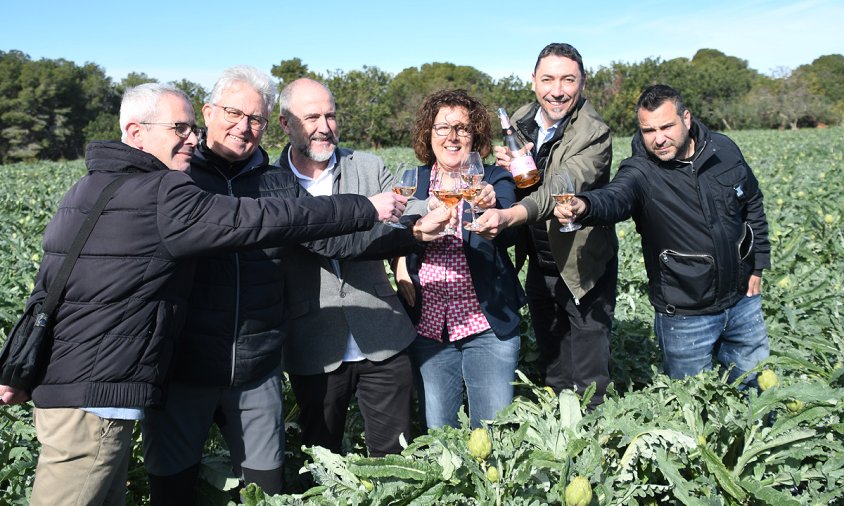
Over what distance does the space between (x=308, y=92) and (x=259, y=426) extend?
1.47 m

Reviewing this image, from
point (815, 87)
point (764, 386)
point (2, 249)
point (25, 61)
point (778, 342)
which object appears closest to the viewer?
point (764, 386)

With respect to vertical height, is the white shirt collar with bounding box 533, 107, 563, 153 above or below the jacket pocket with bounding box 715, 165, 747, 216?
above

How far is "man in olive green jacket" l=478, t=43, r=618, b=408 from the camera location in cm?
339

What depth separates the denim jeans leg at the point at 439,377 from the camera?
3293mm

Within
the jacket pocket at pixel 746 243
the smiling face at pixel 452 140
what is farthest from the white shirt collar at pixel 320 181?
the jacket pocket at pixel 746 243

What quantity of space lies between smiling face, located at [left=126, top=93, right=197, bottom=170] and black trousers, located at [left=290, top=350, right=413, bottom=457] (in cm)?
122

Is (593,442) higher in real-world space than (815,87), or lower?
lower

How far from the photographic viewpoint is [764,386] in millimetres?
2133

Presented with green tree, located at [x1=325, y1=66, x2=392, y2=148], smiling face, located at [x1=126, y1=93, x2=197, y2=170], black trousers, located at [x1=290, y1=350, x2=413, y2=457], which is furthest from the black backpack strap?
green tree, located at [x1=325, y1=66, x2=392, y2=148]

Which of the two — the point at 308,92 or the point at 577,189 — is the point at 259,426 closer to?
the point at 308,92

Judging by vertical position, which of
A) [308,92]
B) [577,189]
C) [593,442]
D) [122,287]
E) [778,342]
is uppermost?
[308,92]

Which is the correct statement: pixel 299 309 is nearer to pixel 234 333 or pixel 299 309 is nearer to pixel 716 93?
pixel 234 333

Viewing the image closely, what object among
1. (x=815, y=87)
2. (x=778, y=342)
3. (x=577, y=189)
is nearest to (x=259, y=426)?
(x=577, y=189)

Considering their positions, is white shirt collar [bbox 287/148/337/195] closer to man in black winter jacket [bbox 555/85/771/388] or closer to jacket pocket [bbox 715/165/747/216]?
man in black winter jacket [bbox 555/85/771/388]
